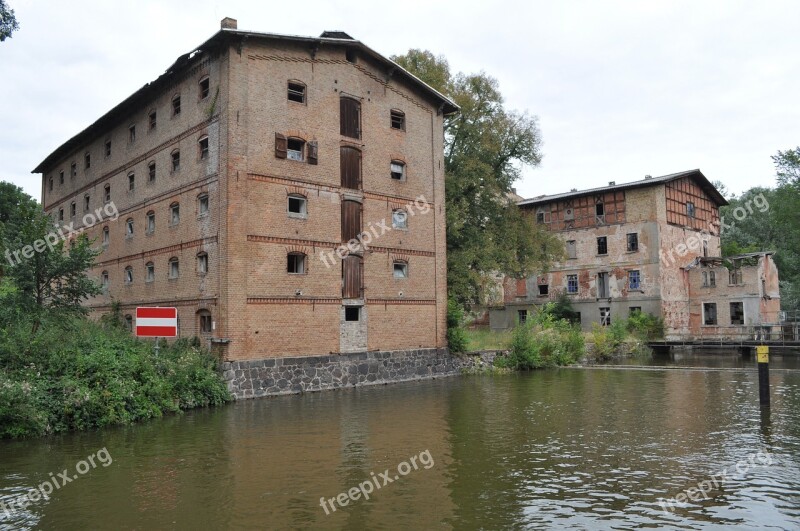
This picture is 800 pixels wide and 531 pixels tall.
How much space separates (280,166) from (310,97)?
127 inches

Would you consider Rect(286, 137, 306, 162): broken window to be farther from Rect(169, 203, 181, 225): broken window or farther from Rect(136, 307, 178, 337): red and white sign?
Rect(136, 307, 178, 337): red and white sign

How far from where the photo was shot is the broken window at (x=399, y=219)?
26078 mm

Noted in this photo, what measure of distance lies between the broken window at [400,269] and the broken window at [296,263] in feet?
14.9

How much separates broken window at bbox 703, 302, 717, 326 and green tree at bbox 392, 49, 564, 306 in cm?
1498

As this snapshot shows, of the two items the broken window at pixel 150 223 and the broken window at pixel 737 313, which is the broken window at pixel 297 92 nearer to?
the broken window at pixel 150 223

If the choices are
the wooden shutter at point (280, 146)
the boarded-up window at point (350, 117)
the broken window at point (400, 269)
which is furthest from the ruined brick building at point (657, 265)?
the wooden shutter at point (280, 146)

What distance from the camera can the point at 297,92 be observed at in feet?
76.3

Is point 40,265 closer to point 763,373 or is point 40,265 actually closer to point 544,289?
point 763,373

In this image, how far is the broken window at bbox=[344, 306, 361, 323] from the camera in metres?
23.9

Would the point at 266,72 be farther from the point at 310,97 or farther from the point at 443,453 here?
the point at 443,453

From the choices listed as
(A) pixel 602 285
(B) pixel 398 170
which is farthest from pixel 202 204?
(A) pixel 602 285

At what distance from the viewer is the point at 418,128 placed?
27656mm

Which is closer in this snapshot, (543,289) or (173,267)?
(173,267)

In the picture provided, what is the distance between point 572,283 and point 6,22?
126 ft
